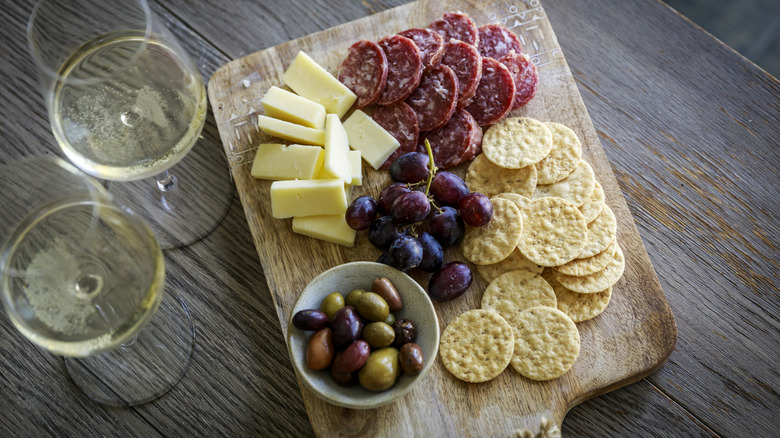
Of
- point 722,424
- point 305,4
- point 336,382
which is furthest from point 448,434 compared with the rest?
point 305,4

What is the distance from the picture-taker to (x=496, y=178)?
1503mm

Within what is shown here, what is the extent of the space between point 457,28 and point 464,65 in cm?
14

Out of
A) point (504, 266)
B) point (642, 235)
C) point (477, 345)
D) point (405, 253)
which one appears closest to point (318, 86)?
point (405, 253)

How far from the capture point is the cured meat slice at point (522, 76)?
157 centimetres

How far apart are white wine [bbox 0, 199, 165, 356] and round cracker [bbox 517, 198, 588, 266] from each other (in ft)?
2.67

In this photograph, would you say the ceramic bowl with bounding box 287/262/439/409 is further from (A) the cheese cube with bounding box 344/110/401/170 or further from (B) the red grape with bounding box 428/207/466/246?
(A) the cheese cube with bounding box 344/110/401/170

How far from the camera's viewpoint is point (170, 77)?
1253 mm

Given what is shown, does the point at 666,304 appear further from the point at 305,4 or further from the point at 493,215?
the point at 305,4

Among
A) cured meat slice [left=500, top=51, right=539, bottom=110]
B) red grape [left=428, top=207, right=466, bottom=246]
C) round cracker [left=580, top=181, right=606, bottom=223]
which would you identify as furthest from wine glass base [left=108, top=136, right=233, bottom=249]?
round cracker [left=580, top=181, right=606, bottom=223]

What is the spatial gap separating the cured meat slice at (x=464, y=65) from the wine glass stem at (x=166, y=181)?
77 centimetres

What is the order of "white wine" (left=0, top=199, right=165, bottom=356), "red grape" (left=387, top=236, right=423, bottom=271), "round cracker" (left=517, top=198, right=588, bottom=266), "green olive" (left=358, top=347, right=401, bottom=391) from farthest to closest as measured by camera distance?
"round cracker" (left=517, top=198, right=588, bottom=266), "red grape" (left=387, top=236, right=423, bottom=271), "green olive" (left=358, top=347, right=401, bottom=391), "white wine" (left=0, top=199, right=165, bottom=356)

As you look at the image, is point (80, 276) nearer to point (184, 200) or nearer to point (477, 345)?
point (184, 200)

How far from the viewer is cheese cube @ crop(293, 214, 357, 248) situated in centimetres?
145

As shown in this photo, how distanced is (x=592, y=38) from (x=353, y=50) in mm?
703
